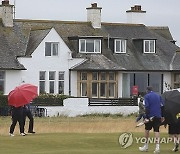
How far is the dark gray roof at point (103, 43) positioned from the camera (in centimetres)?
6756

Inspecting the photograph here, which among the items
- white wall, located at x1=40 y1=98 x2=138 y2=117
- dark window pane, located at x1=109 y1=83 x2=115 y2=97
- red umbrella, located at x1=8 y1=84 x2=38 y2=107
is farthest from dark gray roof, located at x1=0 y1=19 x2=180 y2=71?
red umbrella, located at x1=8 y1=84 x2=38 y2=107

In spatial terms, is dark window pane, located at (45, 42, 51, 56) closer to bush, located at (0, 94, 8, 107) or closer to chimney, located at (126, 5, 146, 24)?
bush, located at (0, 94, 8, 107)

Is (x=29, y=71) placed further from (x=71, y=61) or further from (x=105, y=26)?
(x=105, y=26)

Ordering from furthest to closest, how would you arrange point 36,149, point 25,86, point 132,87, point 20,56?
point 132,87
point 20,56
point 25,86
point 36,149

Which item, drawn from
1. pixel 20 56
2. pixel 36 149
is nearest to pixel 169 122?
pixel 36 149

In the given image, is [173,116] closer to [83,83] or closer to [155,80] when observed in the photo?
[83,83]

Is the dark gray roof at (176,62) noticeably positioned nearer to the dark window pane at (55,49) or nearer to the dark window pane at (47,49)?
the dark window pane at (55,49)

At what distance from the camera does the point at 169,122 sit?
2847 cm

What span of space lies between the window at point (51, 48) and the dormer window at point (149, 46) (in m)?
9.89

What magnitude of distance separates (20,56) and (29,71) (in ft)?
5.29

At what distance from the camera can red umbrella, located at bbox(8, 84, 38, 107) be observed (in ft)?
109

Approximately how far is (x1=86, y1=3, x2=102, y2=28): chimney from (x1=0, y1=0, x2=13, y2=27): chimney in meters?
8.46

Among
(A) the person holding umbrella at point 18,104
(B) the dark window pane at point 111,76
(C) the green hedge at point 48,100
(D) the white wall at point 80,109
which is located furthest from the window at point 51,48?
(A) the person holding umbrella at point 18,104

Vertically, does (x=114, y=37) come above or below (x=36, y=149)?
above
